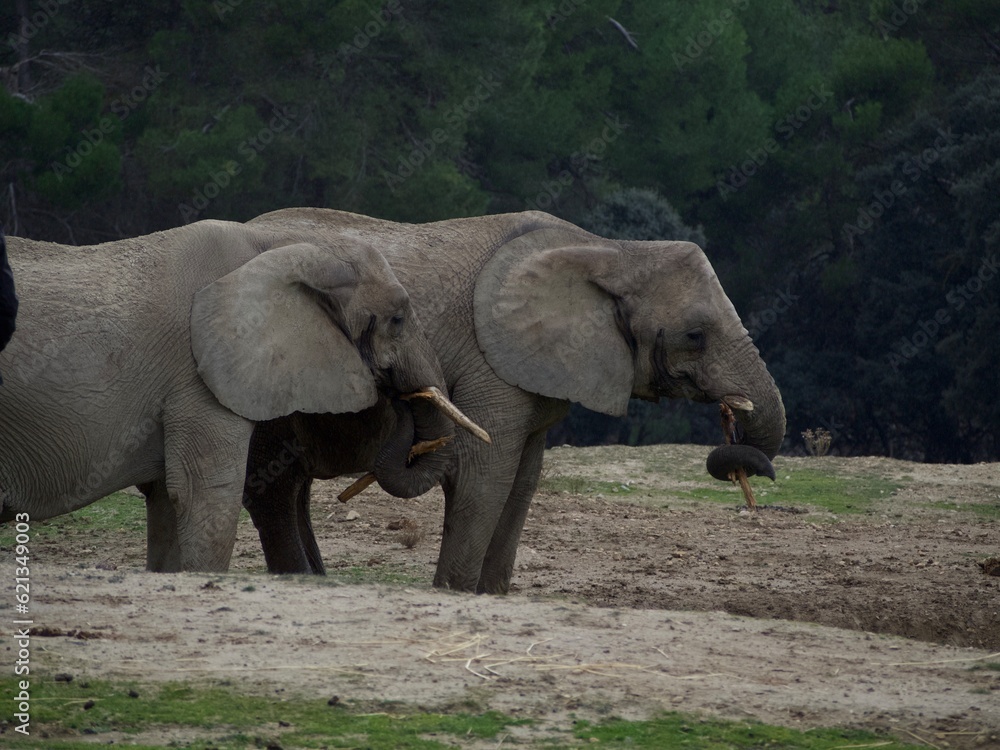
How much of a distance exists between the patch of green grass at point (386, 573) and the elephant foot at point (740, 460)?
6.75ft

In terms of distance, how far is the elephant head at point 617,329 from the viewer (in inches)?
376

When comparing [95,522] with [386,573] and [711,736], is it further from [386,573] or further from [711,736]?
[711,736]

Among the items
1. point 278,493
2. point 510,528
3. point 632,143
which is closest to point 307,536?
point 278,493

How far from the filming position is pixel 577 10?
34594 millimetres

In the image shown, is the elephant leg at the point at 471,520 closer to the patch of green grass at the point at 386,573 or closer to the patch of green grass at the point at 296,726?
the patch of green grass at the point at 386,573

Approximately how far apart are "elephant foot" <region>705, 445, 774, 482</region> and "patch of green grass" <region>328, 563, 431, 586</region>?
6.75 ft

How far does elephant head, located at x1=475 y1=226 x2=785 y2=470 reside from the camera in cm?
954

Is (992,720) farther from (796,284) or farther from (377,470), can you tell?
(796,284)

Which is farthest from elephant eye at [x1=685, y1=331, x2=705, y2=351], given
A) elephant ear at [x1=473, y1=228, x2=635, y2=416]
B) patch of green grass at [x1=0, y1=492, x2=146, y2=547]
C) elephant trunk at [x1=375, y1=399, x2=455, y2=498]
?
patch of green grass at [x1=0, y1=492, x2=146, y2=547]

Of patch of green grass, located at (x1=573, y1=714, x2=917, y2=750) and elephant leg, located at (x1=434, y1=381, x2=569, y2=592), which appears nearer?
patch of green grass, located at (x1=573, y1=714, x2=917, y2=750)

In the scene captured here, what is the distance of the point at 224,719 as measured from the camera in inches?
216

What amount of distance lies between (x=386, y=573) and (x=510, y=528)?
1147mm

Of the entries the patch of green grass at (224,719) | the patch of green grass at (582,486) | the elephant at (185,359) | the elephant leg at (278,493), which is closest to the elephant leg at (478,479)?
the elephant at (185,359)

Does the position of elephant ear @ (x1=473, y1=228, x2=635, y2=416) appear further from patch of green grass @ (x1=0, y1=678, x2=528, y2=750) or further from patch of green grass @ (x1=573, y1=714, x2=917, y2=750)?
patch of green grass @ (x1=0, y1=678, x2=528, y2=750)
